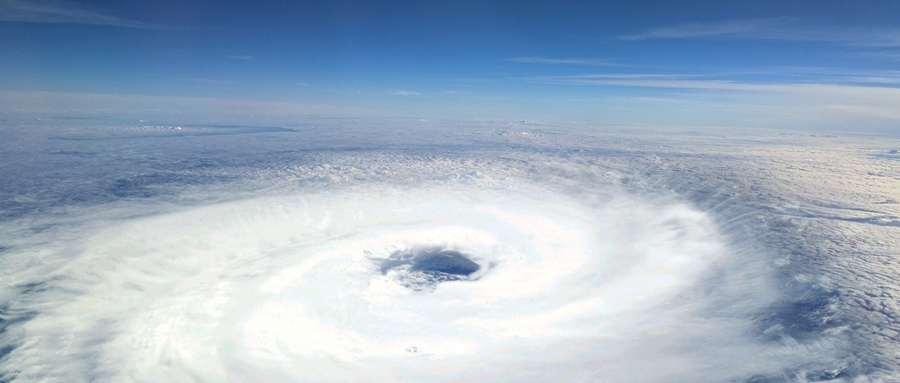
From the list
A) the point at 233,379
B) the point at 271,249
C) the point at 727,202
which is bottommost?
the point at 233,379

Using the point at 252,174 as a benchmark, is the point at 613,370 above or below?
below

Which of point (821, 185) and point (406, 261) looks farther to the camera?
point (821, 185)

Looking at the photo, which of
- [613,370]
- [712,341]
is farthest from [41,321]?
[712,341]

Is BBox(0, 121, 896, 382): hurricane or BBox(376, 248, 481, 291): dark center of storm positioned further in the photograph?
BBox(376, 248, 481, 291): dark center of storm

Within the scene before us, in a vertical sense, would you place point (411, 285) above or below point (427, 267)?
below

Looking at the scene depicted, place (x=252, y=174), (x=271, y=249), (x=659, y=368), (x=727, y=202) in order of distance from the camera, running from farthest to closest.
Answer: (x=252, y=174) → (x=727, y=202) → (x=271, y=249) → (x=659, y=368)

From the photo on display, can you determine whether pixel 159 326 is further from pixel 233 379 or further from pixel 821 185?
pixel 821 185

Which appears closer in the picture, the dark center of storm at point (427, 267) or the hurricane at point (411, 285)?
the hurricane at point (411, 285)

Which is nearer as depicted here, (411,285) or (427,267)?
(411,285)
